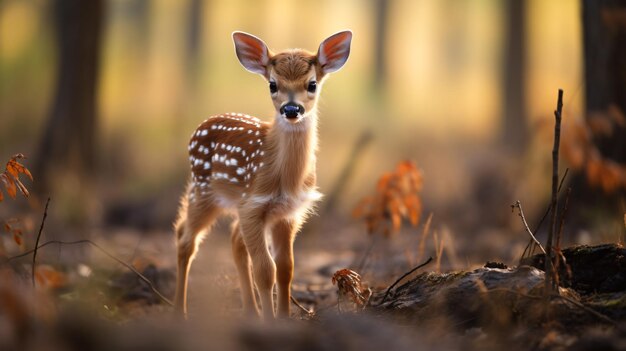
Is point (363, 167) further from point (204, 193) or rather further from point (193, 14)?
point (193, 14)

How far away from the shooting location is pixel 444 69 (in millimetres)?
38188

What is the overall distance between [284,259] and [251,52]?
56.7 inches

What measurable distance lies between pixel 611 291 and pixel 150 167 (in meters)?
12.3

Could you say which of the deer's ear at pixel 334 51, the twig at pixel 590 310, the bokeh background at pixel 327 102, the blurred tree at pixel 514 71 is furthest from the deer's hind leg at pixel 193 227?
the blurred tree at pixel 514 71

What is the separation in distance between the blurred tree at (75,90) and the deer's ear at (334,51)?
18.8 ft

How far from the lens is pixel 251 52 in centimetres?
568

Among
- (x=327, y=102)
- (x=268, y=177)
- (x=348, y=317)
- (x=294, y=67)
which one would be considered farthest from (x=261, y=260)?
(x=327, y=102)

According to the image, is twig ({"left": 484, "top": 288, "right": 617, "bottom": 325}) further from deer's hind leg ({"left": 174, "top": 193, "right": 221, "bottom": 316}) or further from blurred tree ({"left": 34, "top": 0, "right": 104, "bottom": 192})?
blurred tree ({"left": 34, "top": 0, "right": 104, "bottom": 192})

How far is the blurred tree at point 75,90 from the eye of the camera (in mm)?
10539

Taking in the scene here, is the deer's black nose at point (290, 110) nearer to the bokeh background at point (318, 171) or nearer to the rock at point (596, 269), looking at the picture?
the bokeh background at point (318, 171)

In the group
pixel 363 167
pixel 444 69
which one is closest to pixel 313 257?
pixel 363 167

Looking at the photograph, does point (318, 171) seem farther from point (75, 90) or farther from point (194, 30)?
point (194, 30)

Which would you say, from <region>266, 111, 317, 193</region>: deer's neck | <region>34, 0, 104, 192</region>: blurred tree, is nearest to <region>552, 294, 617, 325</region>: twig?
<region>266, 111, 317, 193</region>: deer's neck

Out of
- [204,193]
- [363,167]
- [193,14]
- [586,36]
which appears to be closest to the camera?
[204,193]
